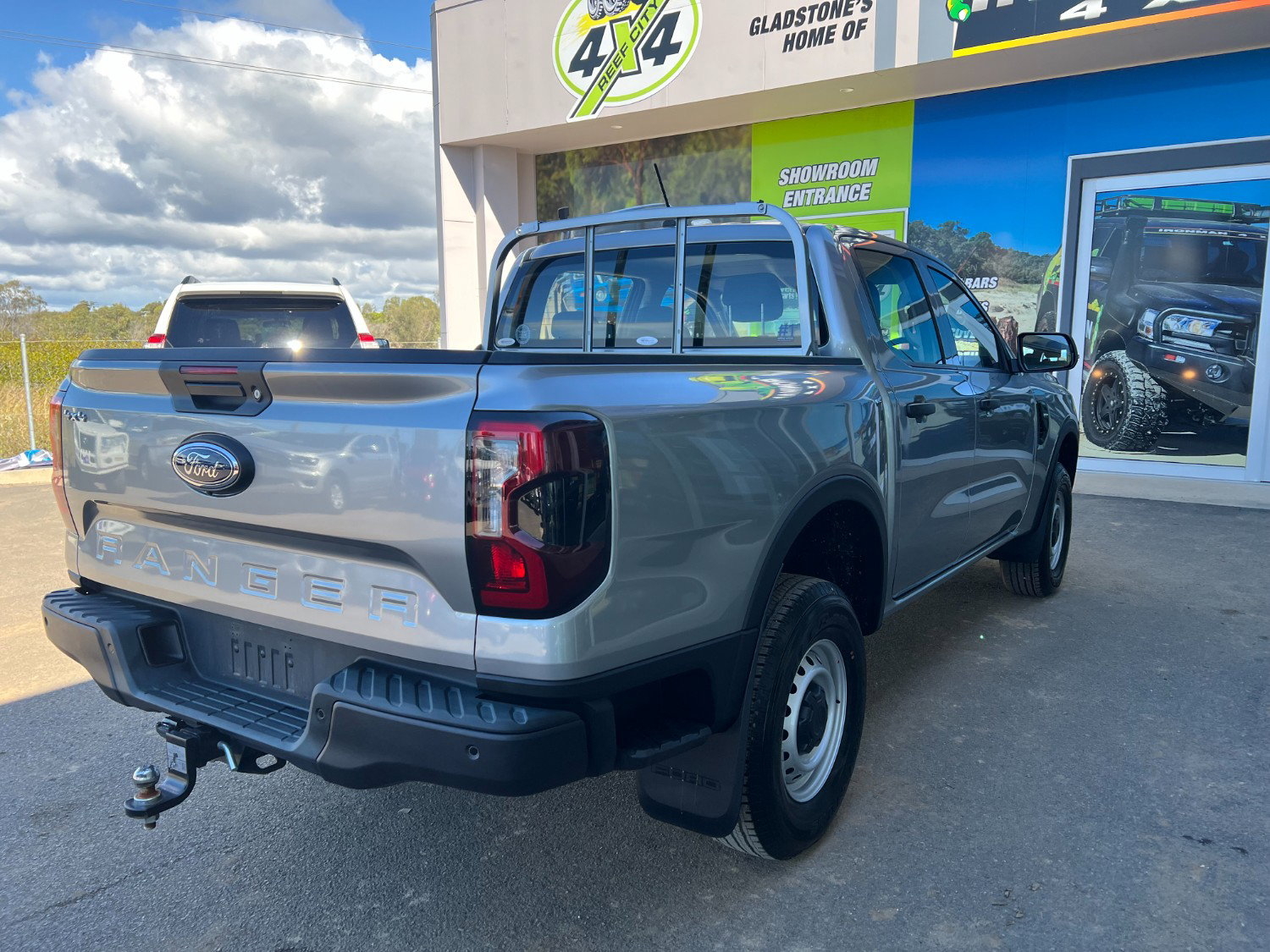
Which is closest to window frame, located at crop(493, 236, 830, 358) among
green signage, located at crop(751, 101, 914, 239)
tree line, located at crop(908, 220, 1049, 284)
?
tree line, located at crop(908, 220, 1049, 284)

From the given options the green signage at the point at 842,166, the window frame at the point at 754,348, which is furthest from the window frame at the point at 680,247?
the green signage at the point at 842,166

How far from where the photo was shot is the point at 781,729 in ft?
8.10

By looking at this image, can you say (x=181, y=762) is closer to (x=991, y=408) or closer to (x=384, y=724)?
(x=384, y=724)

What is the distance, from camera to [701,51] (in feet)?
38.3

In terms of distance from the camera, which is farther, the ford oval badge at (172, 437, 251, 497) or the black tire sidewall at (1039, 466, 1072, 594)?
the black tire sidewall at (1039, 466, 1072, 594)

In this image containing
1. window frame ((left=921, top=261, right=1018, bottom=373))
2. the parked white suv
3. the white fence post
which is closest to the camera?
window frame ((left=921, top=261, right=1018, bottom=373))

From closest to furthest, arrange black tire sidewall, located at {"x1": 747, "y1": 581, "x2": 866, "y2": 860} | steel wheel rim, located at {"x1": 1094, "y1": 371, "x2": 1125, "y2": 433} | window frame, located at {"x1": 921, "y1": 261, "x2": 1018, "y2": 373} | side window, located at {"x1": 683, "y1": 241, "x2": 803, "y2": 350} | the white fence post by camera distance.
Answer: black tire sidewall, located at {"x1": 747, "y1": 581, "x2": 866, "y2": 860} → side window, located at {"x1": 683, "y1": 241, "x2": 803, "y2": 350} → window frame, located at {"x1": 921, "y1": 261, "x2": 1018, "y2": 373} → steel wheel rim, located at {"x1": 1094, "y1": 371, "x2": 1125, "y2": 433} → the white fence post

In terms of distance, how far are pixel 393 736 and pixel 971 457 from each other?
297cm

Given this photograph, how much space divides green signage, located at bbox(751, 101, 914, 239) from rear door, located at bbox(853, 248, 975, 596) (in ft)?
26.6

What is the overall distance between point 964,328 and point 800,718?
2.38 m

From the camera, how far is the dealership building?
30.5 ft

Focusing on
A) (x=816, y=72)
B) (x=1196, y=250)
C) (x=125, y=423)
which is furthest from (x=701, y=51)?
(x=125, y=423)

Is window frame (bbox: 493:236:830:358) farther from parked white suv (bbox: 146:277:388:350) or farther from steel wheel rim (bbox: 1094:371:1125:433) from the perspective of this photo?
steel wheel rim (bbox: 1094:371:1125:433)

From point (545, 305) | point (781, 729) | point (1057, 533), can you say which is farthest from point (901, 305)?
point (1057, 533)
